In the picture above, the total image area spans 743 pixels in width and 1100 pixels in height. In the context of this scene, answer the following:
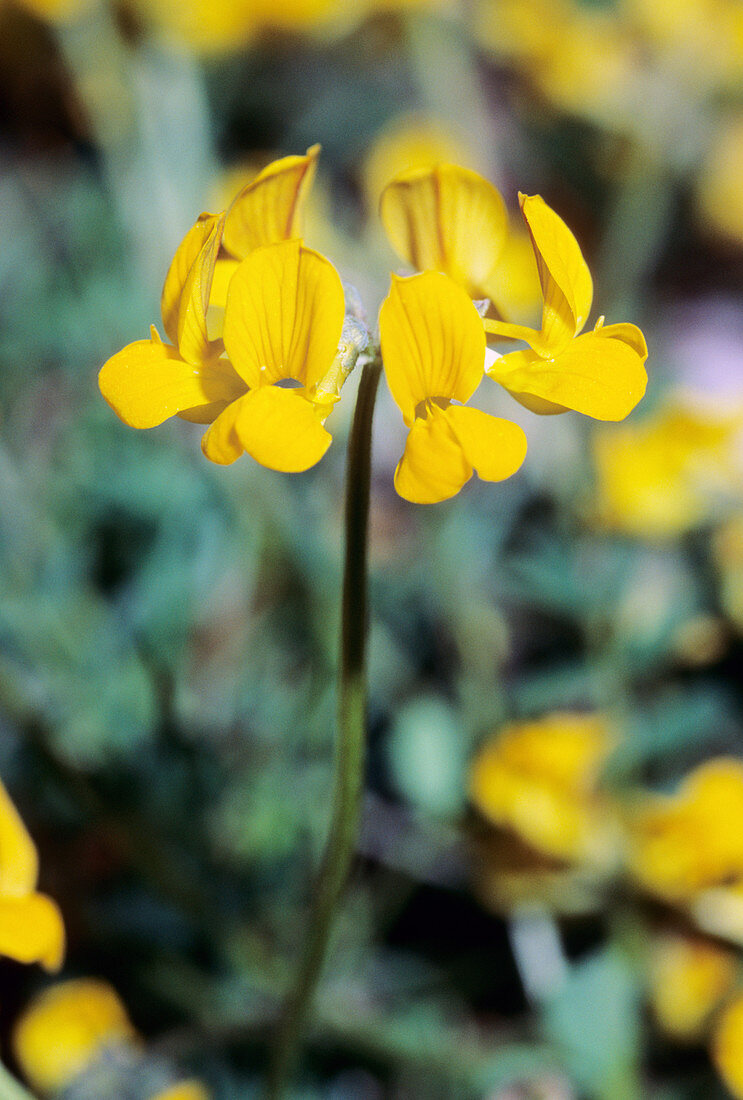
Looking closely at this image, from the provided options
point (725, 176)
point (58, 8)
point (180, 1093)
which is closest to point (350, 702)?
point (180, 1093)

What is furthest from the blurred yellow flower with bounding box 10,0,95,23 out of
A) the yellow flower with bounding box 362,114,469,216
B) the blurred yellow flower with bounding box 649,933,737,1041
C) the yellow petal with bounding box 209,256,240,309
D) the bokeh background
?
the blurred yellow flower with bounding box 649,933,737,1041

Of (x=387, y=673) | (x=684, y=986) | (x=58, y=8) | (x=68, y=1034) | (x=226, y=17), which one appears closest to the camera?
(x=68, y=1034)

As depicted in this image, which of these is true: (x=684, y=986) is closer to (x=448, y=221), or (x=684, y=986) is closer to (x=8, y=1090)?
(x=8, y=1090)

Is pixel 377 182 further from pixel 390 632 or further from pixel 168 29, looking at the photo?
pixel 390 632

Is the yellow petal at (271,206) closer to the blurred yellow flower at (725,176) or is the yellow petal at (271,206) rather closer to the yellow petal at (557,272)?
the yellow petal at (557,272)

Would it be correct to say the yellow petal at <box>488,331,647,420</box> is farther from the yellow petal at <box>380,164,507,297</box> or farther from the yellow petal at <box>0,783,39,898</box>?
the yellow petal at <box>0,783,39,898</box>

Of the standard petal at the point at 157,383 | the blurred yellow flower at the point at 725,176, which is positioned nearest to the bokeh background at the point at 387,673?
the blurred yellow flower at the point at 725,176
